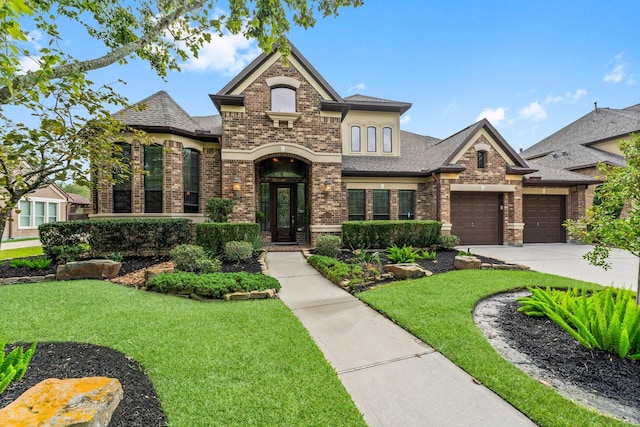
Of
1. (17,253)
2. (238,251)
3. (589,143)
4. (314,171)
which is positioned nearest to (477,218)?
(314,171)

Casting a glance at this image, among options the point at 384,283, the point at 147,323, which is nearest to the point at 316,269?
the point at 384,283

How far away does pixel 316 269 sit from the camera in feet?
24.6

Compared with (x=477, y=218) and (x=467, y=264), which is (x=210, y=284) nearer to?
(x=467, y=264)

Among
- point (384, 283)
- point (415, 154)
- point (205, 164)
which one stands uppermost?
point (415, 154)

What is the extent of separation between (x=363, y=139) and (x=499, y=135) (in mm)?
6216

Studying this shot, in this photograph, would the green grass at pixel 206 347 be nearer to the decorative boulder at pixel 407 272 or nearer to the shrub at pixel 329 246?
the decorative boulder at pixel 407 272

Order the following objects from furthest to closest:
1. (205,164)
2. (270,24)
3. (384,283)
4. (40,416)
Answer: (205,164)
(384,283)
(270,24)
(40,416)

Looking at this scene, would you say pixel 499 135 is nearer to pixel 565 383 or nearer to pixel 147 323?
pixel 565 383

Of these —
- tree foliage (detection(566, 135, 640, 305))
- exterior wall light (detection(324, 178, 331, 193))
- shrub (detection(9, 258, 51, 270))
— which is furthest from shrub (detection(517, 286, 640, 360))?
shrub (detection(9, 258, 51, 270))

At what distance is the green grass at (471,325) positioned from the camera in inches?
86.8

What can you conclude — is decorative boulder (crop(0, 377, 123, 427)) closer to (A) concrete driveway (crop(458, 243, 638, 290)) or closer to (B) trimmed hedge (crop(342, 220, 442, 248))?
(A) concrete driveway (crop(458, 243, 638, 290))

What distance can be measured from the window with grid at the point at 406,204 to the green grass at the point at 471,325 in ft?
19.1

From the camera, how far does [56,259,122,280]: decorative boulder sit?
21.0 feet

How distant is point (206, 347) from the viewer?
123 inches
